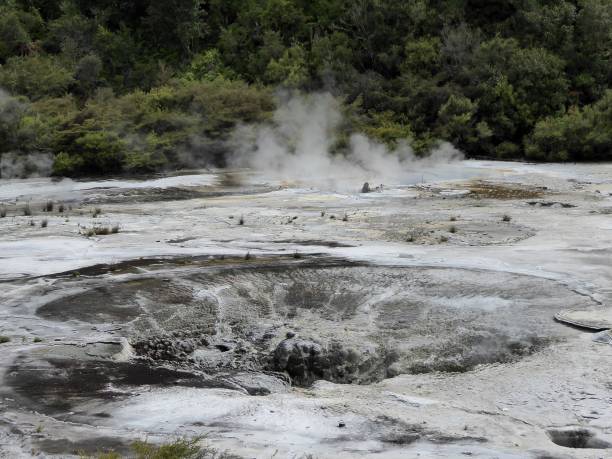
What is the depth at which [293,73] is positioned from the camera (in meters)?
25.5

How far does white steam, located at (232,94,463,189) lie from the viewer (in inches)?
796

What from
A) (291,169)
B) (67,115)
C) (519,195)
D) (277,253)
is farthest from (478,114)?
(277,253)

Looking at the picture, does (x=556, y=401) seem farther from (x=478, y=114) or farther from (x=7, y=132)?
(x=478, y=114)

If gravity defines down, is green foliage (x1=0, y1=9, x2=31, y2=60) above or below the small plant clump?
above

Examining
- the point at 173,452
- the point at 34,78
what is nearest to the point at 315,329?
the point at 173,452

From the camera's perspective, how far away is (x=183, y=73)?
1099 inches

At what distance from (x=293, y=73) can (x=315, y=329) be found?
18484mm

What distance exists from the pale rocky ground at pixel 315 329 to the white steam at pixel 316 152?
563 centimetres

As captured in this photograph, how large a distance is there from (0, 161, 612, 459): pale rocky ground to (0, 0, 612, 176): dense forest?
698 cm

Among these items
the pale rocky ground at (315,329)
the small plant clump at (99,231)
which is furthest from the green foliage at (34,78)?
the small plant clump at (99,231)

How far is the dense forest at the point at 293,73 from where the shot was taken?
837 inches

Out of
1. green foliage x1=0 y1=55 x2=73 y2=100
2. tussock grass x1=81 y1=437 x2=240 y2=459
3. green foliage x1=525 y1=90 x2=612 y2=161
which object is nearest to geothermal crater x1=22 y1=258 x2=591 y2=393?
tussock grass x1=81 y1=437 x2=240 y2=459

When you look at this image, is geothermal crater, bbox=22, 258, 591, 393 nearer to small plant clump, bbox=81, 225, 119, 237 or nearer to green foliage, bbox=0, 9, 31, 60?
small plant clump, bbox=81, 225, 119, 237

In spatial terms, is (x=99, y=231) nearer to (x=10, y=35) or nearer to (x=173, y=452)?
(x=173, y=452)
